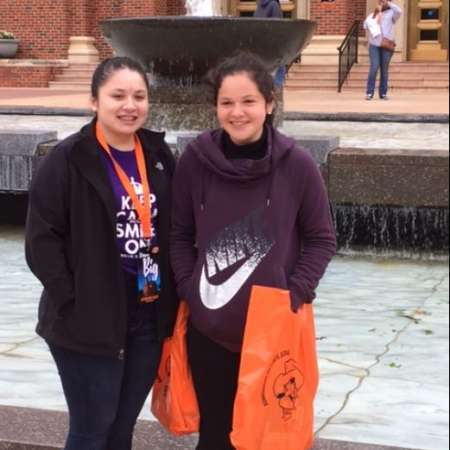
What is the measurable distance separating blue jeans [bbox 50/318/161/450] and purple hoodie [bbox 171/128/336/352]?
0.65 ft

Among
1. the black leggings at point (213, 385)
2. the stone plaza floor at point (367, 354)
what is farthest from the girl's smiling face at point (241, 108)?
the stone plaza floor at point (367, 354)

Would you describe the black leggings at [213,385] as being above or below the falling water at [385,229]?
above

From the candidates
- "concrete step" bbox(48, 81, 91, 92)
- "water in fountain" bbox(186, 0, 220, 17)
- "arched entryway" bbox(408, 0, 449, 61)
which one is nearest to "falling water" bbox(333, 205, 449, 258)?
"water in fountain" bbox(186, 0, 220, 17)

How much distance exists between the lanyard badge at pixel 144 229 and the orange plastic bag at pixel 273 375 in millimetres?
326

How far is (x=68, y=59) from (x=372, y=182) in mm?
19098

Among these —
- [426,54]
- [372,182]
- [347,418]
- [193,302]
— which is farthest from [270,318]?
[426,54]

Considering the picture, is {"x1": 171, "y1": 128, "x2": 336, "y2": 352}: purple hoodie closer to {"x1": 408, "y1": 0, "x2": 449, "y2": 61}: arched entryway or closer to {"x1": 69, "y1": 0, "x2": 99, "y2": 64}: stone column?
{"x1": 408, "y1": 0, "x2": 449, "y2": 61}: arched entryway

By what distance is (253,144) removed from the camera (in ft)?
9.45

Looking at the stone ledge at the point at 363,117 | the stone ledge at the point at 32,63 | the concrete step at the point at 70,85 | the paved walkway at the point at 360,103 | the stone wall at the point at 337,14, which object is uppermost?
the stone wall at the point at 337,14

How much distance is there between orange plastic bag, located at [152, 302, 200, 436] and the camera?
3.01 m

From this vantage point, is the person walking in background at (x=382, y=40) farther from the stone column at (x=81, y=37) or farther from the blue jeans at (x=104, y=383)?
the blue jeans at (x=104, y=383)

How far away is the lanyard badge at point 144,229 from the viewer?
2.87 meters

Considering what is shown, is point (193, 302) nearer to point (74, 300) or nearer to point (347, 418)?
point (74, 300)

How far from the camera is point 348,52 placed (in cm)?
2162
